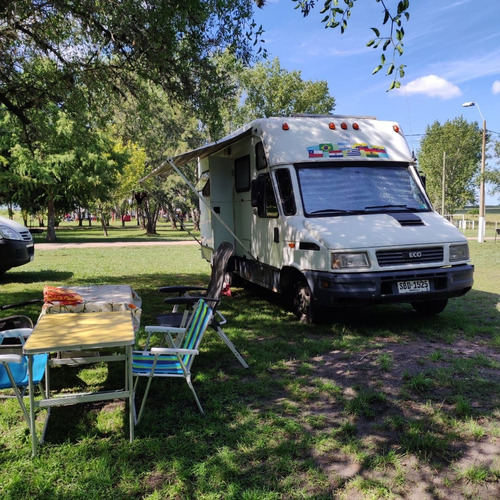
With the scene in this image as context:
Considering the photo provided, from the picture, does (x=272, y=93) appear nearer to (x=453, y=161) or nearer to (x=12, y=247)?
(x=453, y=161)

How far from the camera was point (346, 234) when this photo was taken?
19.2 ft

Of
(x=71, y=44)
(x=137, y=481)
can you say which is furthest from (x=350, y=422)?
(x=71, y=44)

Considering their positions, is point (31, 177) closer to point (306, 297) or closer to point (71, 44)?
point (71, 44)

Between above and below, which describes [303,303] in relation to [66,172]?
below

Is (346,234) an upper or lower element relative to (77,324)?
upper

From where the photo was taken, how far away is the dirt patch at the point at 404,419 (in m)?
2.90

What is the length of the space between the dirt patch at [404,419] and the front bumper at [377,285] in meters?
0.65

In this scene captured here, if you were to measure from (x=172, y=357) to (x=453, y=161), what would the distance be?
51315 millimetres

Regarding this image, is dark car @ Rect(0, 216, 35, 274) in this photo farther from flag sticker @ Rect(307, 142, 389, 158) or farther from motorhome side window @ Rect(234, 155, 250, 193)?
flag sticker @ Rect(307, 142, 389, 158)

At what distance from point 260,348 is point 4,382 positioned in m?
2.90

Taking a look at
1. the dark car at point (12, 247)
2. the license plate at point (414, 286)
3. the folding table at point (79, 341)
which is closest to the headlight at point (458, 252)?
the license plate at point (414, 286)

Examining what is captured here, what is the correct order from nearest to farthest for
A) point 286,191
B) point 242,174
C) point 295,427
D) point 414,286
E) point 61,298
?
1. point 295,427
2. point 61,298
3. point 414,286
4. point 286,191
5. point 242,174

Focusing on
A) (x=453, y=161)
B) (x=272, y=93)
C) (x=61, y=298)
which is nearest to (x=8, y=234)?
(x=61, y=298)

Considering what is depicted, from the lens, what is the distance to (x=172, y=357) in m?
4.18
